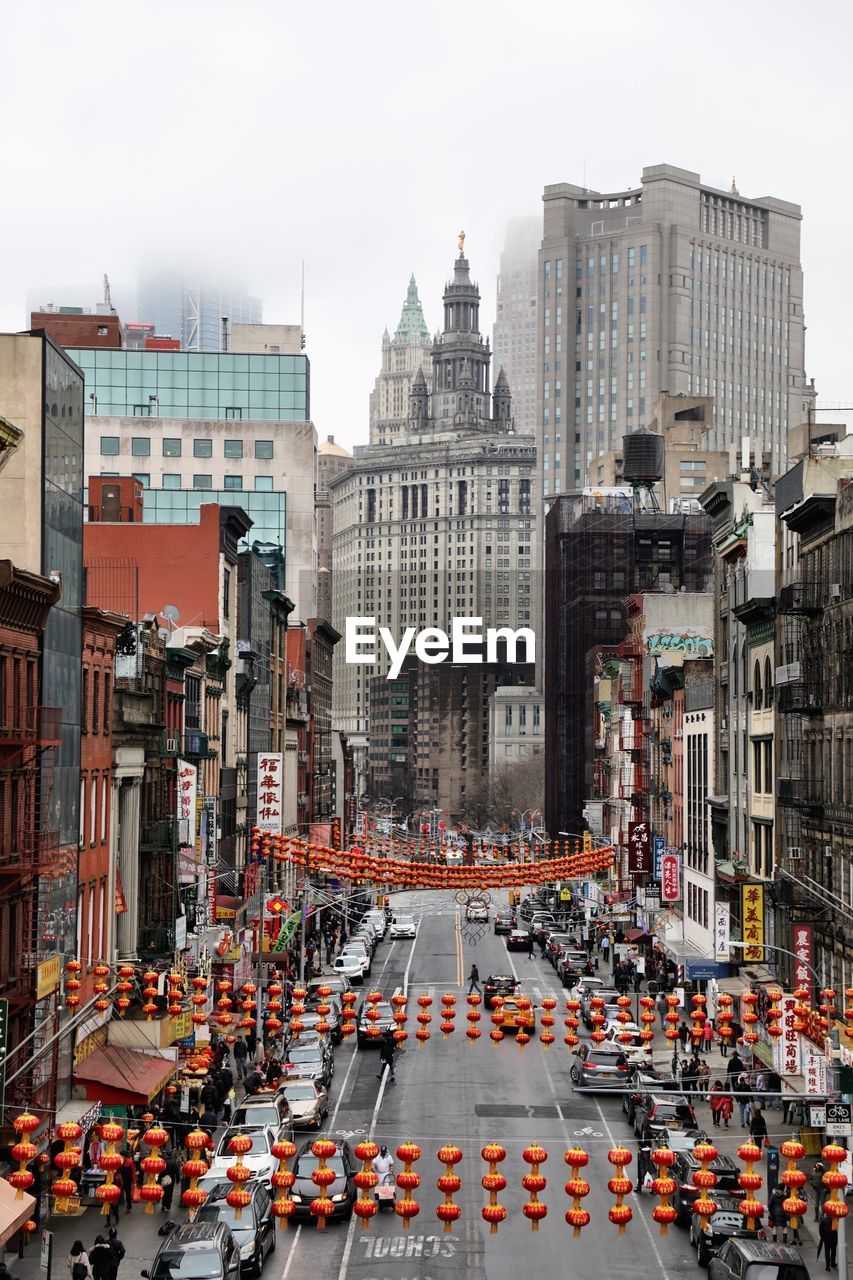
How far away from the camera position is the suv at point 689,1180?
40938mm

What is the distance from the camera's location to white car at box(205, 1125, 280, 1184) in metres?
42.0

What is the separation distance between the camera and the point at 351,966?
85.2 metres

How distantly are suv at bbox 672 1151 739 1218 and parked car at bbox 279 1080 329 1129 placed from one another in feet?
35.5

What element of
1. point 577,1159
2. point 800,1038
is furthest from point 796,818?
point 577,1159

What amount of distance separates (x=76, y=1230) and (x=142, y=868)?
1885 centimetres

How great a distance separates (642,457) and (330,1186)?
380ft

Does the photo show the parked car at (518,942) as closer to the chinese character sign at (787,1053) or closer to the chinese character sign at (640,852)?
the chinese character sign at (640,852)

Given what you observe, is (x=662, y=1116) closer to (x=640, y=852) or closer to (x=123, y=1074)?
(x=123, y=1074)

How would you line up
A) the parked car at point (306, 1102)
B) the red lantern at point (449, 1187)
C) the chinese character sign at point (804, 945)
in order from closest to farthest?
the red lantern at point (449, 1187), the parked car at point (306, 1102), the chinese character sign at point (804, 945)

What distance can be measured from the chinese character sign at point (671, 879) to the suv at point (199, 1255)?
164ft

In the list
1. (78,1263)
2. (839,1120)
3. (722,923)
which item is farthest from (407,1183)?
(722,923)

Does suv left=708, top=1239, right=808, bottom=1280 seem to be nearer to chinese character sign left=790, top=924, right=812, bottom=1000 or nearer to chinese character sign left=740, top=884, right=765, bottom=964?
chinese character sign left=790, top=924, right=812, bottom=1000

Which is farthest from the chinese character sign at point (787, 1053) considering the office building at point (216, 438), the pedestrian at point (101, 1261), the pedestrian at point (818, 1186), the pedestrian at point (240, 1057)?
the office building at point (216, 438)

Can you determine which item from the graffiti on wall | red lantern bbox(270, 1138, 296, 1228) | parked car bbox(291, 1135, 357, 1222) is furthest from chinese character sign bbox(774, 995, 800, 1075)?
the graffiti on wall
